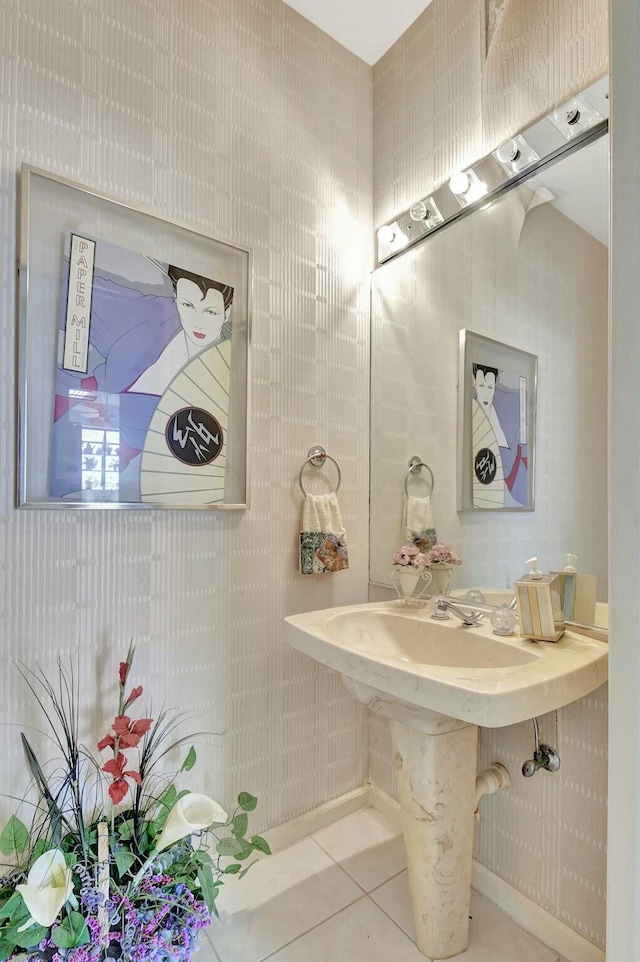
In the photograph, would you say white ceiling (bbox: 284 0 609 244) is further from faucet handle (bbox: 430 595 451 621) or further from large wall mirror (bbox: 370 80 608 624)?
faucet handle (bbox: 430 595 451 621)

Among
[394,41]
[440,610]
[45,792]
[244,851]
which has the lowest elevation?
[244,851]

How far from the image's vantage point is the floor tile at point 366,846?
4.53 ft

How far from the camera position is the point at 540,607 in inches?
43.2

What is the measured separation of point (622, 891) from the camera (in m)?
0.74

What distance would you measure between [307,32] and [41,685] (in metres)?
2.10

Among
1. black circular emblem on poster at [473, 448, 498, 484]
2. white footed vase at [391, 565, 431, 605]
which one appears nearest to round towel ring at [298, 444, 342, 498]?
white footed vase at [391, 565, 431, 605]

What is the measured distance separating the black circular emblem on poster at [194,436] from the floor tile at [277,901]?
3.87 ft

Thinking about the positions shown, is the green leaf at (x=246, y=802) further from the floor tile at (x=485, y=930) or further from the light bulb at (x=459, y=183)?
the light bulb at (x=459, y=183)

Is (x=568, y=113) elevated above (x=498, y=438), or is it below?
above

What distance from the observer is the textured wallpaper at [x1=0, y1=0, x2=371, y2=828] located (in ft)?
3.64

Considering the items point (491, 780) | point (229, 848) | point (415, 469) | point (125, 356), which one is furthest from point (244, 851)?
point (125, 356)

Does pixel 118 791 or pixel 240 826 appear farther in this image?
pixel 240 826

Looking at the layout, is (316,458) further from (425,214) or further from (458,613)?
(425,214)

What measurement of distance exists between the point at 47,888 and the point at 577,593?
125 cm
